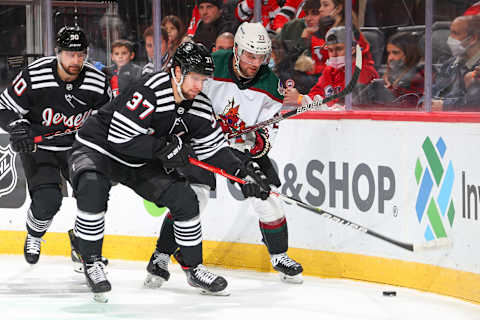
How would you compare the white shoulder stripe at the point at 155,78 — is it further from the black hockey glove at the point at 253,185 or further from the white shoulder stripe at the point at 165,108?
the black hockey glove at the point at 253,185

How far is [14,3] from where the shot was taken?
5.45 m

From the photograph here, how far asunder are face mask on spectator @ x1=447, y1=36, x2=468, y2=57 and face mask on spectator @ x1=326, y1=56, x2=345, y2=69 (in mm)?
677

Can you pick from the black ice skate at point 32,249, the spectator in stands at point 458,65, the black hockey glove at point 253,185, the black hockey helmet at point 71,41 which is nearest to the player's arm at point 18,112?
the black hockey helmet at point 71,41

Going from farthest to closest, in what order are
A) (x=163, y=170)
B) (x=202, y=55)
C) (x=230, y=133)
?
(x=230, y=133), (x=163, y=170), (x=202, y=55)

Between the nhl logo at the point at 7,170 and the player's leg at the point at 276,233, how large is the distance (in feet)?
5.74

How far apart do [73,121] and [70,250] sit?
1.06 m

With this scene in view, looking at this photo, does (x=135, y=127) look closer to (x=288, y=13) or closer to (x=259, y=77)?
(x=259, y=77)

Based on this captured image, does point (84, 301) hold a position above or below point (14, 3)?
below

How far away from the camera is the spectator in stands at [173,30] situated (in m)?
5.17

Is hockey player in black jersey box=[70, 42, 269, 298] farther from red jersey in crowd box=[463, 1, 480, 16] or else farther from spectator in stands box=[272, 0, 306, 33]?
red jersey in crowd box=[463, 1, 480, 16]

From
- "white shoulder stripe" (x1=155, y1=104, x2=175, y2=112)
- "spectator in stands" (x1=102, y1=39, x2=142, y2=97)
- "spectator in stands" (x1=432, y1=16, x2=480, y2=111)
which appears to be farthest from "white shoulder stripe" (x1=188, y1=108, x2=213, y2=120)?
"spectator in stands" (x1=102, y1=39, x2=142, y2=97)

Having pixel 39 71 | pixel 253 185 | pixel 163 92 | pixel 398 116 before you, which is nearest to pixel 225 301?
pixel 253 185

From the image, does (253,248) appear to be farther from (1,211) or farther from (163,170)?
(1,211)

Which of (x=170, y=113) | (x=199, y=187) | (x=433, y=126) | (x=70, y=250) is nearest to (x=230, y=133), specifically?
(x=199, y=187)
